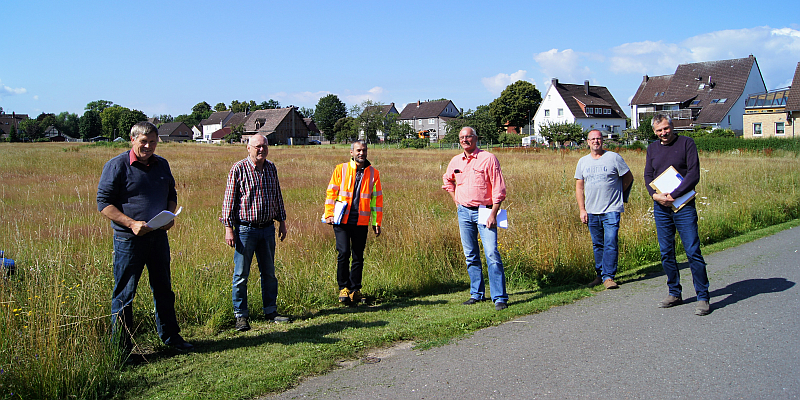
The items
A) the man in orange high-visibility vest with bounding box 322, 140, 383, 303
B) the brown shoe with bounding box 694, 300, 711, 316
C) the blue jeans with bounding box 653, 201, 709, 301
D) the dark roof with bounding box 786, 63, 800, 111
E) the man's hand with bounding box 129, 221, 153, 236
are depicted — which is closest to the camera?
the man's hand with bounding box 129, 221, 153, 236

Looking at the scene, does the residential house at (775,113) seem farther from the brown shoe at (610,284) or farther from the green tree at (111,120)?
the green tree at (111,120)

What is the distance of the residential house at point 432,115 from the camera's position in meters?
110

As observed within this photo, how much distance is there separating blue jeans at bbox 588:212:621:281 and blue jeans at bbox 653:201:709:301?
928 millimetres

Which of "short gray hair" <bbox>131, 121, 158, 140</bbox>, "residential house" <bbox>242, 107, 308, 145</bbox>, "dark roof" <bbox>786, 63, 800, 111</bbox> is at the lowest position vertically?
"short gray hair" <bbox>131, 121, 158, 140</bbox>

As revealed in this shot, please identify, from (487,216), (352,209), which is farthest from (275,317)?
(487,216)

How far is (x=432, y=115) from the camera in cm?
11131

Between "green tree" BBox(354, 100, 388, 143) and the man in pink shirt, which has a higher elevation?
"green tree" BBox(354, 100, 388, 143)

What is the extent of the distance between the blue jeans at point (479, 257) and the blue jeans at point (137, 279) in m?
3.34

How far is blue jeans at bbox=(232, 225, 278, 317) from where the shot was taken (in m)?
5.68

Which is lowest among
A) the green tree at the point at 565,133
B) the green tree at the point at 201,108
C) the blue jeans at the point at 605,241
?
the blue jeans at the point at 605,241

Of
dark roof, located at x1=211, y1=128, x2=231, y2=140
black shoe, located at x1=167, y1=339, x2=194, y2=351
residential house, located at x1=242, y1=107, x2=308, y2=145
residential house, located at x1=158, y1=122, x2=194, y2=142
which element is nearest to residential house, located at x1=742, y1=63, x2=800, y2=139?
black shoe, located at x1=167, y1=339, x2=194, y2=351

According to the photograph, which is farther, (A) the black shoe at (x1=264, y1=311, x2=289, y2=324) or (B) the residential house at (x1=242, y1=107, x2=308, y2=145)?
(B) the residential house at (x1=242, y1=107, x2=308, y2=145)

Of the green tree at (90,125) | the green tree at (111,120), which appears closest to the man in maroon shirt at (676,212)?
the green tree at (111,120)

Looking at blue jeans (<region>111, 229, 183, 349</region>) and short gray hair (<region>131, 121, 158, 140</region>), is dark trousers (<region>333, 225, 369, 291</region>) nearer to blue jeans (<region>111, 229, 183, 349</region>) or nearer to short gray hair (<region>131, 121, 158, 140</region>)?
blue jeans (<region>111, 229, 183, 349</region>)
